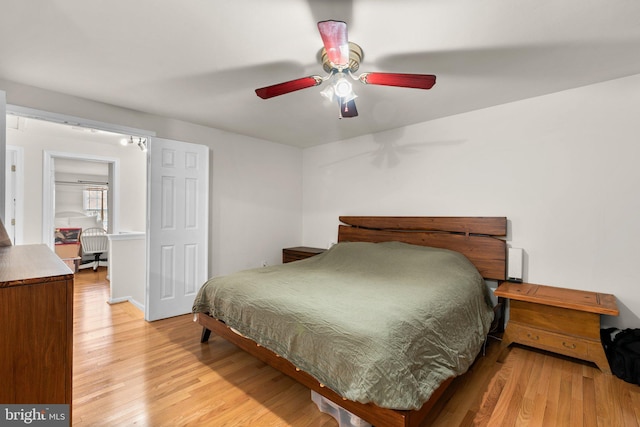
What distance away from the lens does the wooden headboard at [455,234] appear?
2.87 m

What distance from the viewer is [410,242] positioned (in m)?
3.44

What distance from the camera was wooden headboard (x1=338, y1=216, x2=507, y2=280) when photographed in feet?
9.41

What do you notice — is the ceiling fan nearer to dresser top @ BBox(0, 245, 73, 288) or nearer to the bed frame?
dresser top @ BBox(0, 245, 73, 288)

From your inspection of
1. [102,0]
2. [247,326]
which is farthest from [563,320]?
[102,0]

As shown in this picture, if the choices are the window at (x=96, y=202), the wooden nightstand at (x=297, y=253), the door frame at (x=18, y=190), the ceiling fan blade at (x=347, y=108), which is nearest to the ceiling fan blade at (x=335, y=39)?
the ceiling fan blade at (x=347, y=108)

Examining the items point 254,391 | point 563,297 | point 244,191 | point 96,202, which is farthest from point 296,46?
point 96,202

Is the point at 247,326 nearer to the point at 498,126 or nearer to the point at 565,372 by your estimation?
the point at 565,372

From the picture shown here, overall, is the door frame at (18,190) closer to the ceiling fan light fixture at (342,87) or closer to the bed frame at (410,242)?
the bed frame at (410,242)

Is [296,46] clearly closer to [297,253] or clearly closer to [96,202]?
[297,253]

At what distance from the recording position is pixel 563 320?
2369 millimetres

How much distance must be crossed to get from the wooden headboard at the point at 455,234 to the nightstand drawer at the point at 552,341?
0.52 m

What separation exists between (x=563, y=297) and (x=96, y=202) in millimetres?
9868

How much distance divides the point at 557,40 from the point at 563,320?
2144 millimetres

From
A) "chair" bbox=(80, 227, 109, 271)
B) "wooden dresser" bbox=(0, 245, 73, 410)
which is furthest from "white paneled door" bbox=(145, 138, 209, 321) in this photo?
"chair" bbox=(80, 227, 109, 271)
